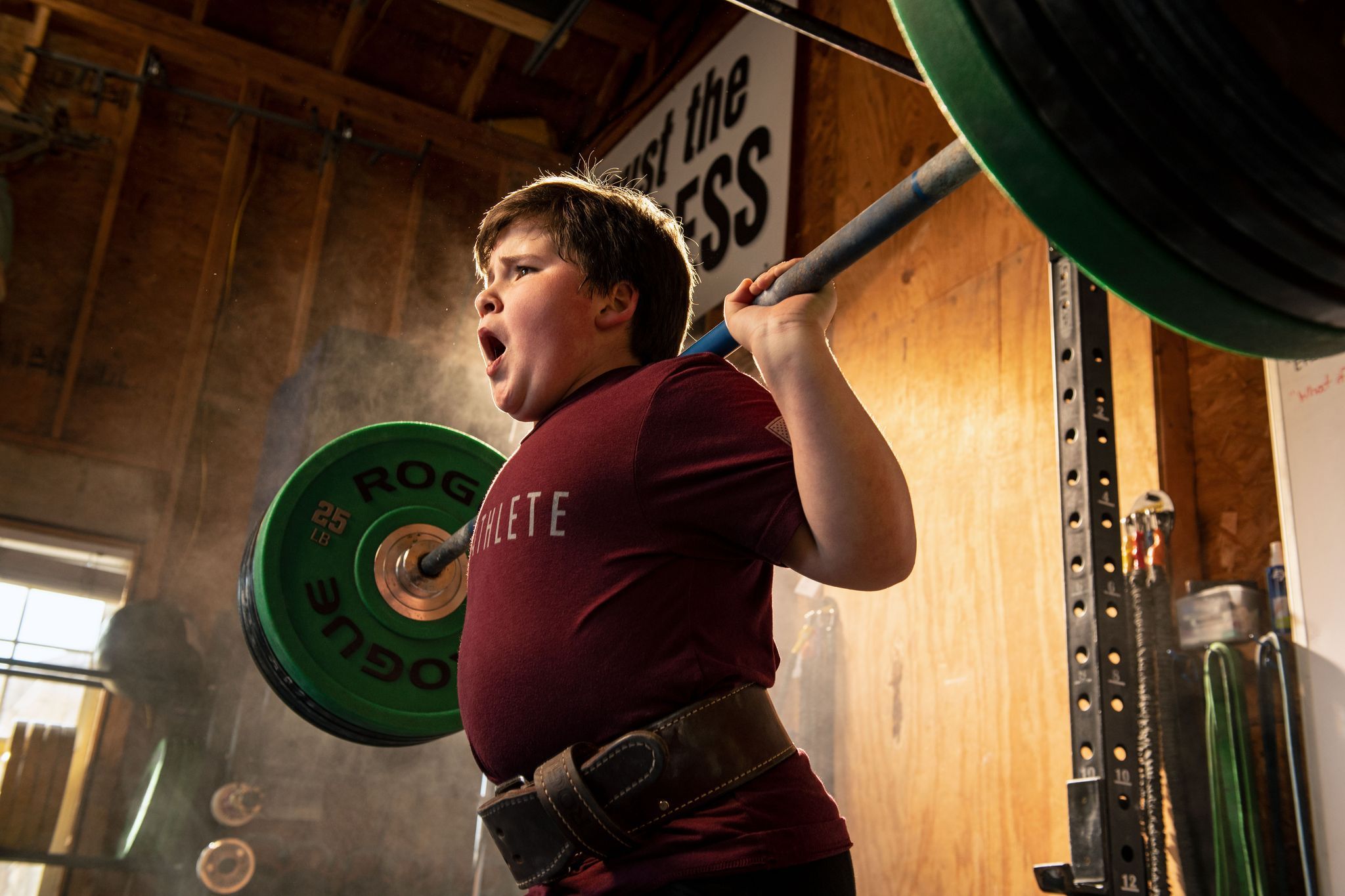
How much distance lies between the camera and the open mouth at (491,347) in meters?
1.18

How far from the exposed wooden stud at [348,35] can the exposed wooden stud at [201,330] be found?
369 mm

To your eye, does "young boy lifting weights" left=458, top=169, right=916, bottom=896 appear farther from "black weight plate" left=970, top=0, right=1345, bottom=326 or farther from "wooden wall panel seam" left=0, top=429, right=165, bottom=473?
"wooden wall panel seam" left=0, top=429, right=165, bottom=473

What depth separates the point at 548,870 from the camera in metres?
0.85

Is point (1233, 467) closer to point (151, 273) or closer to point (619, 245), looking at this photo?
point (619, 245)

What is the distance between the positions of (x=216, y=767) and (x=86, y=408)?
160 centimetres

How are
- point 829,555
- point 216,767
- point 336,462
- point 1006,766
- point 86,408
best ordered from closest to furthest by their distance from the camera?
point 829,555
point 336,462
point 1006,766
point 216,767
point 86,408

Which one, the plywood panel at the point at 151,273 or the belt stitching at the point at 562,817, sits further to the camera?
the plywood panel at the point at 151,273

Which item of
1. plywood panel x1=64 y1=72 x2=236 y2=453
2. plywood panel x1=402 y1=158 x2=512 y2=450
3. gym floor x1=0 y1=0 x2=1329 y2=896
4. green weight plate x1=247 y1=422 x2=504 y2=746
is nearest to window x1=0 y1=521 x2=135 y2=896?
gym floor x1=0 y1=0 x2=1329 y2=896

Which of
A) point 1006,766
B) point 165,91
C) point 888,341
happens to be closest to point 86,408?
point 165,91

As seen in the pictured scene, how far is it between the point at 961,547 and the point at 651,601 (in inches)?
61.4

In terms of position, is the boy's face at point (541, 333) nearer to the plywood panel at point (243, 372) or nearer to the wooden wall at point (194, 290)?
the wooden wall at point (194, 290)

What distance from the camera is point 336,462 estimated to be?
1.77 meters

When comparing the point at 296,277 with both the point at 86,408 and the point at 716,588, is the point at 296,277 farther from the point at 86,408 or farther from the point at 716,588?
the point at 716,588

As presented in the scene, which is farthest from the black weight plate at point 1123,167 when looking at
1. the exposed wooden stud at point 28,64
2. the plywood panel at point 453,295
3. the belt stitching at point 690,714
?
the exposed wooden stud at point 28,64
